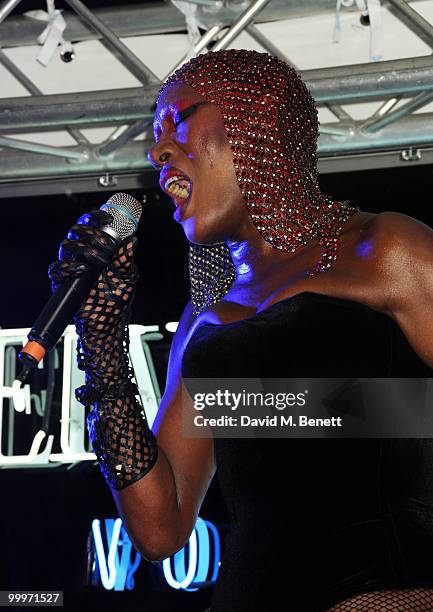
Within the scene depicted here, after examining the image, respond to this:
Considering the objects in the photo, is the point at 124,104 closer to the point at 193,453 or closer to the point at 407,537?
the point at 193,453

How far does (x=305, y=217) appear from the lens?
138cm

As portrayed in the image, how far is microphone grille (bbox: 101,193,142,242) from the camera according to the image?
123 cm

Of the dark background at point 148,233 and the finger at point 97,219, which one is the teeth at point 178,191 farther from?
the dark background at point 148,233

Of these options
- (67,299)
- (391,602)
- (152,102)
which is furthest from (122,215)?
(152,102)

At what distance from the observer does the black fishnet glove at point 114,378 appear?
1.28 m

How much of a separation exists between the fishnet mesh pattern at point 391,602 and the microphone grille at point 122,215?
59cm

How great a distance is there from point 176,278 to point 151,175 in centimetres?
45

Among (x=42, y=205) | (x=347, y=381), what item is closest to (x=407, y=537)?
(x=347, y=381)

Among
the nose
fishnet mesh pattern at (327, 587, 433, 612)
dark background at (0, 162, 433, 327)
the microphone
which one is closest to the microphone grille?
the microphone

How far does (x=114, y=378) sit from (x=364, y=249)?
1.38ft

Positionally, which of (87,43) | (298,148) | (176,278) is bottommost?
(298,148)

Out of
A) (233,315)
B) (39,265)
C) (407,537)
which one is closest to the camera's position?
(407,537)

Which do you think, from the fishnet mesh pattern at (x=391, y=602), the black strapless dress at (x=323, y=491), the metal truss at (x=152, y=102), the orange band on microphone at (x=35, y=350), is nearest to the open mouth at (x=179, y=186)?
the black strapless dress at (x=323, y=491)

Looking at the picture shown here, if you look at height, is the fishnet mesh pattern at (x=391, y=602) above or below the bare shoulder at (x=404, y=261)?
below
